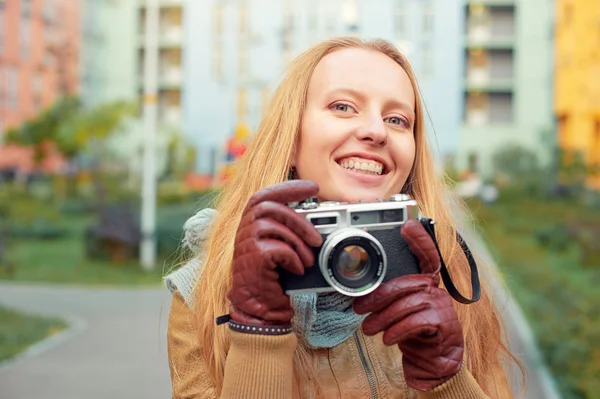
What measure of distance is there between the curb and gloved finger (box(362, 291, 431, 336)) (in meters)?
5.08

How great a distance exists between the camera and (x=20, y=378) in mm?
5566

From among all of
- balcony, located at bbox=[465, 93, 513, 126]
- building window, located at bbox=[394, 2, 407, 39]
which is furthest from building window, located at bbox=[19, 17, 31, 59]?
balcony, located at bbox=[465, 93, 513, 126]

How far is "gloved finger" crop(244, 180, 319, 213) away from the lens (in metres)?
1.32

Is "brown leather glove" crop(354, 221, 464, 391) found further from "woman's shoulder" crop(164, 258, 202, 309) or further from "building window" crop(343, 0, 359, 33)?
"building window" crop(343, 0, 359, 33)

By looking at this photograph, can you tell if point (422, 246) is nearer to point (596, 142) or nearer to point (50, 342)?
point (50, 342)

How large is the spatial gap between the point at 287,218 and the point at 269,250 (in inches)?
2.6

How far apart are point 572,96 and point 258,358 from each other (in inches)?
953

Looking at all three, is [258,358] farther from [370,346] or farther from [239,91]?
[239,91]

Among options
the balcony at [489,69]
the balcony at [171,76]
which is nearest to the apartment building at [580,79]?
the balcony at [489,69]

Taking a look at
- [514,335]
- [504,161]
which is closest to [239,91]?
[504,161]

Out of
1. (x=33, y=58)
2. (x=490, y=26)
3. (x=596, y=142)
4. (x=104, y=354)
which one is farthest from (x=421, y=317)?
(x=490, y=26)

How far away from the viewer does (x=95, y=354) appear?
6281mm

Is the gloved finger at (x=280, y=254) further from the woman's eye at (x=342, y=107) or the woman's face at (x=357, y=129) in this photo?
the woman's eye at (x=342, y=107)

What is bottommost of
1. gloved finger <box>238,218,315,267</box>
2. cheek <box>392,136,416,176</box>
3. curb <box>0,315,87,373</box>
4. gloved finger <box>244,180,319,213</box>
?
curb <box>0,315,87,373</box>
